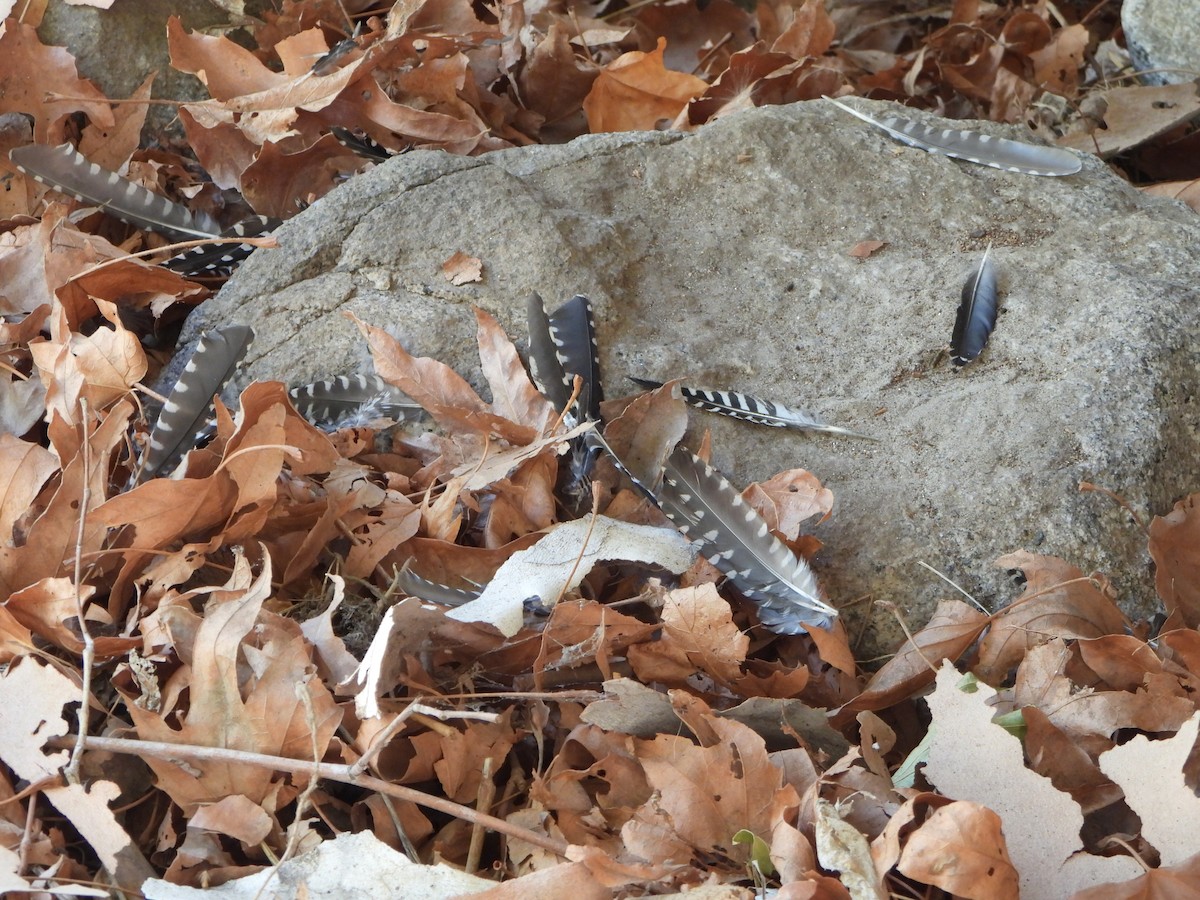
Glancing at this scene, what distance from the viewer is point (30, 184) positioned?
1.97m

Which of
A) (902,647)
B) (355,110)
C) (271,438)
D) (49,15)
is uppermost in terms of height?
(49,15)

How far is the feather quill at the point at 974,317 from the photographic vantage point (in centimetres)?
159

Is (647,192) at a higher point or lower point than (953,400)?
higher

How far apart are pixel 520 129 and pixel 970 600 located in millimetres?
1484

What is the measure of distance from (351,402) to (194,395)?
0.69ft

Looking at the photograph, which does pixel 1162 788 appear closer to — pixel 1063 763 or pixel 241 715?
pixel 1063 763

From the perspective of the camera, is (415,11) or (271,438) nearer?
(271,438)

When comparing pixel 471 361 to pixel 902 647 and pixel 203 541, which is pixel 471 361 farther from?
pixel 902 647

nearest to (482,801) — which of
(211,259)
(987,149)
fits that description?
(211,259)

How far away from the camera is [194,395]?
1440 millimetres

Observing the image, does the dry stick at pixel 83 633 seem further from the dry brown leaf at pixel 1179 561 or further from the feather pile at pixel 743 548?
the dry brown leaf at pixel 1179 561

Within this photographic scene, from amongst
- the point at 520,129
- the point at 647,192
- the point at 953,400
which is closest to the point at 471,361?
the point at 647,192

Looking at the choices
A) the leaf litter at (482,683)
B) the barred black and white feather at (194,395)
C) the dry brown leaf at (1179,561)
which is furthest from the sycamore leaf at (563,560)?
the dry brown leaf at (1179,561)

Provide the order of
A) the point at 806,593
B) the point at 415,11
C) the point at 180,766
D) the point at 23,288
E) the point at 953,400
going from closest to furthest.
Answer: the point at 180,766 < the point at 806,593 < the point at 953,400 < the point at 23,288 < the point at 415,11
